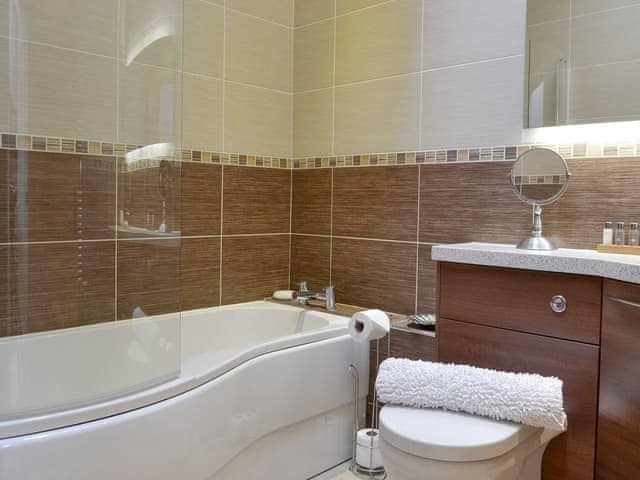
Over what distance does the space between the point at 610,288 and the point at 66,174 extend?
1.70 metres

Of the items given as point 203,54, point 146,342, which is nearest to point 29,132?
point 146,342

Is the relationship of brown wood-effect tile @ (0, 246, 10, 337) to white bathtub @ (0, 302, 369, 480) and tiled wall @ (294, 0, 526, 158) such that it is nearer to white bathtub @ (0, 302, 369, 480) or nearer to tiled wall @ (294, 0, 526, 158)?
white bathtub @ (0, 302, 369, 480)

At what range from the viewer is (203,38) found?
2695 millimetres

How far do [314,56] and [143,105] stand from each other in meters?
1.48

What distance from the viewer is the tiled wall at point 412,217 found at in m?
2.06

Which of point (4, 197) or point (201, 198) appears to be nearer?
point (4, 197)

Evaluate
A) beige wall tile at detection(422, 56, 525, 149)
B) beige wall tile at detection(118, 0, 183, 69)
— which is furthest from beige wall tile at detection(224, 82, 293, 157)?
beige wall tile at detection(118, 0, 183, 69)

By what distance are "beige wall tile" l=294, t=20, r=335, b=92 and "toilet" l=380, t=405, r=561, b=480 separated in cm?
192

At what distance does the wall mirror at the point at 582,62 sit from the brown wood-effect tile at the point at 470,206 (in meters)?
0.28

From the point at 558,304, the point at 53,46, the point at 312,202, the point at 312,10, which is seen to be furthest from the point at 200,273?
the point at 558,304

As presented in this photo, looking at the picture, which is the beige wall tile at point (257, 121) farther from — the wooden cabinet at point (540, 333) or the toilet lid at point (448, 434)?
the toilet lid at point (448, 434)

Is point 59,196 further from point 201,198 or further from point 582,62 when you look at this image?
point 582,62

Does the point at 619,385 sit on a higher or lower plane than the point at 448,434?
higher

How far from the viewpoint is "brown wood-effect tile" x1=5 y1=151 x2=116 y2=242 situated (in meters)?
1.68
